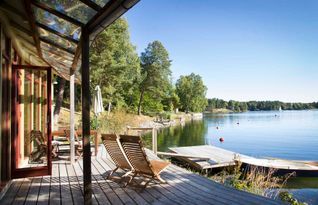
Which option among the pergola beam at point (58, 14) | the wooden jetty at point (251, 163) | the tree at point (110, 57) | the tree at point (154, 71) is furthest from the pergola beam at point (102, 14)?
the tree at point (154, 71)

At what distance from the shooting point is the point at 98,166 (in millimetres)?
6480

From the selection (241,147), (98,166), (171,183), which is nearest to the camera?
(171,183)

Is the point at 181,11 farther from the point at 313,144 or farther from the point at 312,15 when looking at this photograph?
the point at 312,15

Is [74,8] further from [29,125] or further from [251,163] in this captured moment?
[251,163]

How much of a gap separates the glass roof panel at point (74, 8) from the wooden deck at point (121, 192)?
2.41 meters

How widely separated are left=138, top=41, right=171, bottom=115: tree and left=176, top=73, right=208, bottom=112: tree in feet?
60.0

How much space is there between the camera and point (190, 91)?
191ft

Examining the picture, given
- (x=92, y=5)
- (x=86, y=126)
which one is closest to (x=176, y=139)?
(x=86, y=126)

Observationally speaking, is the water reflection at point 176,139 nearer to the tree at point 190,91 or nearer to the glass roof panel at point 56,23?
the glass roof panel at point 56,23

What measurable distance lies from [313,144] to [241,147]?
656 centimetres

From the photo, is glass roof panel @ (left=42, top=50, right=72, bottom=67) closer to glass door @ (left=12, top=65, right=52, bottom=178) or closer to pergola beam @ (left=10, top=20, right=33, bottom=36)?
glass door @ (left=12, top=65, right=52, bottom=178)

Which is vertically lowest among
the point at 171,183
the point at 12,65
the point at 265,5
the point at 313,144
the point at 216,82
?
the point at 313,144

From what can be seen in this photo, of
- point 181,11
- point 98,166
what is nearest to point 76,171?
point 98,166

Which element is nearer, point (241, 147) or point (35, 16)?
point (35, 16)
